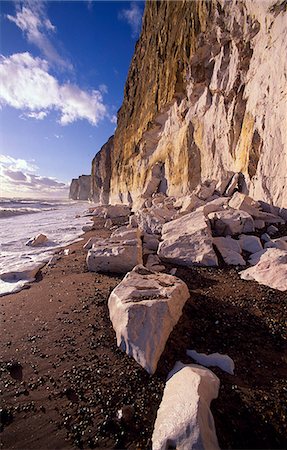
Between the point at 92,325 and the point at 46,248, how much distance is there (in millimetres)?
4165

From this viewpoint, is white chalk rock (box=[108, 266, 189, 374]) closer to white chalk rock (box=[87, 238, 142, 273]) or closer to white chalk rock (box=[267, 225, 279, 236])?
white chalk rock (box=[87, 238, 142, 273])

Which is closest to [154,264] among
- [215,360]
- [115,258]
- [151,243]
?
[115,258]

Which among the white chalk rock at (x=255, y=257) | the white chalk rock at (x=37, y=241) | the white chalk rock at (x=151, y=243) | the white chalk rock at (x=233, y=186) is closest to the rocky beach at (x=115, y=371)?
the white chalk rock at (x=255, y=257)

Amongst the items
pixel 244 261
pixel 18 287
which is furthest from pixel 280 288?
pixel 18 287

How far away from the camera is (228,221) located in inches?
185

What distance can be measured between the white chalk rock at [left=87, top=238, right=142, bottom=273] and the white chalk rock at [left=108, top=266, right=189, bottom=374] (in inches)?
44.3

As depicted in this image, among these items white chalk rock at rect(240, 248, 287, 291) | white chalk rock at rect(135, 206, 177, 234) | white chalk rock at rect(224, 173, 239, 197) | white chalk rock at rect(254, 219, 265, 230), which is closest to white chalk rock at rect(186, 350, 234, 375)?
white chalk rock at rect(240, 248, 287, 291)

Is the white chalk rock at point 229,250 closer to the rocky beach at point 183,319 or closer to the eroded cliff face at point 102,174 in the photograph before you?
the rocky beach at point 183,319

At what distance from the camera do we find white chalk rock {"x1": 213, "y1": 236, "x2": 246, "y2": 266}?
12.7ft

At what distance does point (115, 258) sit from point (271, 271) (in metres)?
2.32

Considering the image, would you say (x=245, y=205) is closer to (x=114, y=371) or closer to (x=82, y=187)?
(x=114, y=371)

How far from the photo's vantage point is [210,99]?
34.5 ft

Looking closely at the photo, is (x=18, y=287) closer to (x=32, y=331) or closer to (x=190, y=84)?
(x=32, y=331)

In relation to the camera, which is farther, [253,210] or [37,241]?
[37,241]
